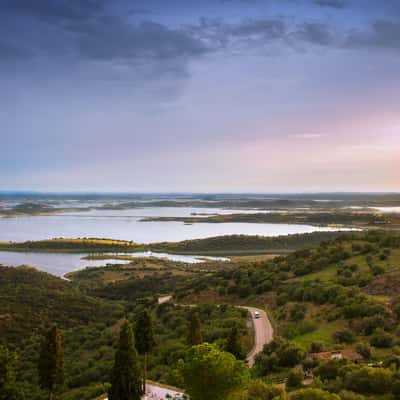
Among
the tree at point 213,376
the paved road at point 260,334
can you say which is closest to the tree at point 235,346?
the paved road at point 260,334

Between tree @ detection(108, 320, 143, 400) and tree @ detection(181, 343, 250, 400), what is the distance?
112 inches

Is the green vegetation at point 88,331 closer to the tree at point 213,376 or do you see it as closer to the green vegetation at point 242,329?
the green vegetation at point 242,329

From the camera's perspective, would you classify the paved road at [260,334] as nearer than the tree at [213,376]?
No

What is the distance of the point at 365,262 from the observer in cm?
3472

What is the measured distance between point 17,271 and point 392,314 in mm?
47455

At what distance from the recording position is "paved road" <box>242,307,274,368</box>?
21.1 metres

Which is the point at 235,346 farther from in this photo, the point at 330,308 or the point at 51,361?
the point at 330,308

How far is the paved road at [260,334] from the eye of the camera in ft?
69.1

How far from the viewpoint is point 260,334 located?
23922mm

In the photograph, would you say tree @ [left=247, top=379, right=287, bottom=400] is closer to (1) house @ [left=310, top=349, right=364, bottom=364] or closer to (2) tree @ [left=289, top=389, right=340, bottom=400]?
(2) tree @ [left=289, top=389, right=340, bottom=400]

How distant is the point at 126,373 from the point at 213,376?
3.76m

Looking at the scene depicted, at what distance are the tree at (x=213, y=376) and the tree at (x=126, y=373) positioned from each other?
2.84 metres

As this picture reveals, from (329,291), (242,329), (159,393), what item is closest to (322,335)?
(242,329)

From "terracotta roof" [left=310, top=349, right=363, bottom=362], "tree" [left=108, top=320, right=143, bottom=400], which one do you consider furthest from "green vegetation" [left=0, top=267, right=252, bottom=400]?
"terracotta roof" [left=310, top=349, right=363, bottom=362]
